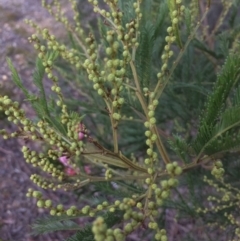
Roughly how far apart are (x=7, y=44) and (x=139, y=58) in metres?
3.44

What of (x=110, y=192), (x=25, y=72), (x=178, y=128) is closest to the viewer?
(x=110, y=192)

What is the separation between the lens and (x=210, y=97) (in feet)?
2.52

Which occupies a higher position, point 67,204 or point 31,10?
point 31,10

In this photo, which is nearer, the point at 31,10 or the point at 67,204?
the point at 67,204

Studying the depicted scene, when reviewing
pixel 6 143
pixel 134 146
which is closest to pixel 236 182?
pixel 134 146

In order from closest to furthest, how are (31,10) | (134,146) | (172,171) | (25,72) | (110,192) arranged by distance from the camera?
(172,171)
(110,192)
(134,146)
(25,72)
(31,10)

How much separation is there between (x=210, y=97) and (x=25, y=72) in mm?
3290

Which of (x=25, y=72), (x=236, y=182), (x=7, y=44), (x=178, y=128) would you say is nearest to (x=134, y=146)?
(x=178, y=128)

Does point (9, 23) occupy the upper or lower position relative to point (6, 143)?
upper

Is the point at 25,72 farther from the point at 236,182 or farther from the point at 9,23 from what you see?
the point at 236,182

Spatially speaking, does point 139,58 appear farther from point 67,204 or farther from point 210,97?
point 67,204

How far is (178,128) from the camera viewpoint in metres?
1.75

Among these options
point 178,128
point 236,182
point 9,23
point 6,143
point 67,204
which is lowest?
point 67,204

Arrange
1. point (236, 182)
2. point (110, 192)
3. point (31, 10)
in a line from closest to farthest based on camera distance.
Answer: point (110, 192), point (236, 182), point (31, 10)
